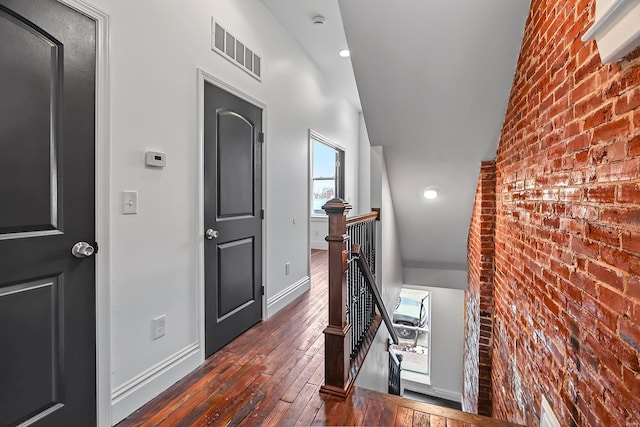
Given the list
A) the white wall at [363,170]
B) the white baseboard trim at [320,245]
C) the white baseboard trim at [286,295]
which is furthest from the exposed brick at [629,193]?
the white baseboard trim at [320,245]

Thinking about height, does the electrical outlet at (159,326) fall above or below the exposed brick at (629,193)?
→ below

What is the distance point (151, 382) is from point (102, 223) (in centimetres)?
96

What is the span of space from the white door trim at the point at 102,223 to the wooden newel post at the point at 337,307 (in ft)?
3.79

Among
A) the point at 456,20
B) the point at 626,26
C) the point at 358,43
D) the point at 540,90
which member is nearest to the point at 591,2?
the point at 626,26

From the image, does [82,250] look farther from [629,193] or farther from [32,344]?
[629,193]

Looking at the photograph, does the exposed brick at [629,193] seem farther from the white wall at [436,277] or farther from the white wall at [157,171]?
the white wall at [436,277]

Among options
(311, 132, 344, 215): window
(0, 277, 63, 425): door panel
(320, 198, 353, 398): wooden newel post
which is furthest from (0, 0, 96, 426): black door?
(311, 132, 344, 215): window

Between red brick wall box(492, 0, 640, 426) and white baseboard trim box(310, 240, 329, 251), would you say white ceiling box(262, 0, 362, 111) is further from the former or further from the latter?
white baseboard trim box(310, 240, 329, 251)

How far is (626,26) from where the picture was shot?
0.88m

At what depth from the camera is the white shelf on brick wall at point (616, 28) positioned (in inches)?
33.3

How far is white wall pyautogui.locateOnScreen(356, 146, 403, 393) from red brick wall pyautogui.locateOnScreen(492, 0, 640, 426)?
4.15ft

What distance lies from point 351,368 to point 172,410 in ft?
3.66

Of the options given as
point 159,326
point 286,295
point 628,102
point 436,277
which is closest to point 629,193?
point 628,102

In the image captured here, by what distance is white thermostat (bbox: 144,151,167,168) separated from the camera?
6.10 feet
